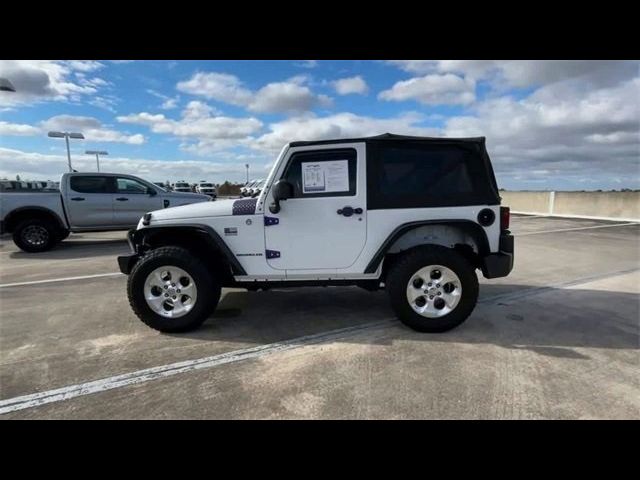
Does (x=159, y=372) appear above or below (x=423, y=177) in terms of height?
below

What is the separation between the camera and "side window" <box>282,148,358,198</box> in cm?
354

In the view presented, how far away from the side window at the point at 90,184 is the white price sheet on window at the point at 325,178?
777 centimetres

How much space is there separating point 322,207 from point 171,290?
1826mm

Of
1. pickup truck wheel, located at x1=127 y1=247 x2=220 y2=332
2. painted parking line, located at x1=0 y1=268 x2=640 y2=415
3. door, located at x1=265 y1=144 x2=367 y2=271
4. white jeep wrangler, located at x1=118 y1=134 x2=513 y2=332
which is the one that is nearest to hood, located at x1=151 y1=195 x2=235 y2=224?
white jeep wrangler, located at x1=118 y1=134 x2=513 y2=332

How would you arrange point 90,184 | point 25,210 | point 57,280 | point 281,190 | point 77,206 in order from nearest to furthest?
point 281,190 < point 57,280 < point 25,210 < point 77,206 < point 90,184

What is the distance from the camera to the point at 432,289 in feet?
11.6

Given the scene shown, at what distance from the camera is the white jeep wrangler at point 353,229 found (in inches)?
138

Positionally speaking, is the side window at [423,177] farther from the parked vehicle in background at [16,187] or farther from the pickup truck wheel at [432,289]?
the parked vehicle in background at [16,187]

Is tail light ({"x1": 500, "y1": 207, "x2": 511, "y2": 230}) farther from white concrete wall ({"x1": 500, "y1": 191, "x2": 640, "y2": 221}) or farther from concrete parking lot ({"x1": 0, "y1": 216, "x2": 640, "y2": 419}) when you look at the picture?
white concrete wall ({"x1": 500, "y1": 191, "x2": 640, "y2": 221})

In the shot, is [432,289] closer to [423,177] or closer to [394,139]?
[423,177]

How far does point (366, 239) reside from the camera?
3.57 metres

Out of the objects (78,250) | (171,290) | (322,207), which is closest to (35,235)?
(78,250)

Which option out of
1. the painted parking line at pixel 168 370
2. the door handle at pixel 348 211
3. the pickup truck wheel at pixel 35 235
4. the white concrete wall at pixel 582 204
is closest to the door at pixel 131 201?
the pickup truck wheel at pixel 35 235
